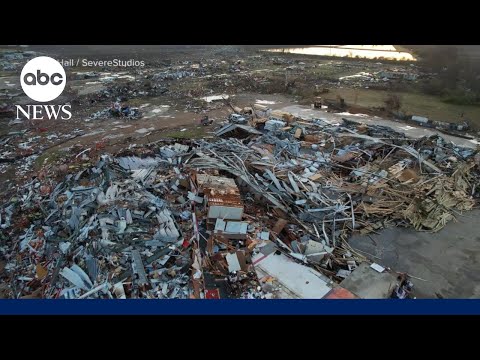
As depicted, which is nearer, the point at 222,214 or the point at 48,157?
the point at 222,214

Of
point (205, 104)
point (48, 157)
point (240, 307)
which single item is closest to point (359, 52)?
point (205, 104)

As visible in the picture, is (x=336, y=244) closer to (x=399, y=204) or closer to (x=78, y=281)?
(x=399, y=204)

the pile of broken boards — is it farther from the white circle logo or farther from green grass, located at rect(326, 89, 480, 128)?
the white circle logo

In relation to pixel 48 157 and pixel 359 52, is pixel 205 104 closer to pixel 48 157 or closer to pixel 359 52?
pixel 48 157

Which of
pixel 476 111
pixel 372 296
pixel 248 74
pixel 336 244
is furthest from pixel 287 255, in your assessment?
pixel 476 111

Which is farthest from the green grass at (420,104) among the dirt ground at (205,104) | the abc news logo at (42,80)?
the abc news logo at (42,80)

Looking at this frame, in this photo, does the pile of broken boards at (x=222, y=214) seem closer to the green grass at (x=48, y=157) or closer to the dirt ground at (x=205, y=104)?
the dirt ground at (x=205, y=104)

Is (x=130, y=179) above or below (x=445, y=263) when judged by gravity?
above
